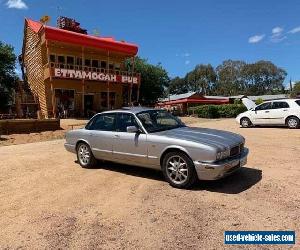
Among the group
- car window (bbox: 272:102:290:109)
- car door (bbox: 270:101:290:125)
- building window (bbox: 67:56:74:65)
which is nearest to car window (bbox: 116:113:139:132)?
car door (bbox: 270:101:290:125)

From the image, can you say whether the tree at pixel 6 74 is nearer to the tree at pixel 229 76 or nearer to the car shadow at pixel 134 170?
the car shadow at pixel 134 170

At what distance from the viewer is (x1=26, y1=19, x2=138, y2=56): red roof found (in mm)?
27927

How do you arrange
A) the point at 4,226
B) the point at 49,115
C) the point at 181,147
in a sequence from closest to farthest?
1. the point at 4,226
2. the point at 181,147
3. the point at 49,115

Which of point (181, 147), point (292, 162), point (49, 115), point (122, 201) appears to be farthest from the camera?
point (49, 115)

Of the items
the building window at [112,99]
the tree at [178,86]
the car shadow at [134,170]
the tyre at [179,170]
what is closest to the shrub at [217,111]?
the building window at [112,99]

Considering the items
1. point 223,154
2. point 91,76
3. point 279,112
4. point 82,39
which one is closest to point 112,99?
point 91,76

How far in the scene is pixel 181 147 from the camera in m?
6.90

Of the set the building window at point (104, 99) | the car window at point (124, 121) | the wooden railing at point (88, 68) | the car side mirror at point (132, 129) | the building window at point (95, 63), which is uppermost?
the building window at point (95, 63)

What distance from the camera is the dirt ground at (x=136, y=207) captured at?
4.88m

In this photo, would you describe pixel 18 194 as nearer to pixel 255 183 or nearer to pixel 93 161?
pixel 93 161

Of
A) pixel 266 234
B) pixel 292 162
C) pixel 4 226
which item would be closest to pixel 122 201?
pixel 4 226

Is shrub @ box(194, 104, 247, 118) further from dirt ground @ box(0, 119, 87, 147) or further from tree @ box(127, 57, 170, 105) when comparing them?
dirt ground @ box(0, 119, 87, 147)

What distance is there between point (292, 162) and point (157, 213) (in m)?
4.66

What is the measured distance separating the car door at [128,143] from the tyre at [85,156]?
95cm
